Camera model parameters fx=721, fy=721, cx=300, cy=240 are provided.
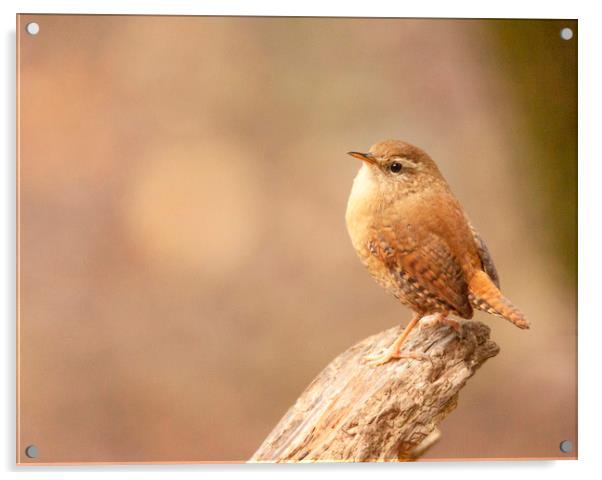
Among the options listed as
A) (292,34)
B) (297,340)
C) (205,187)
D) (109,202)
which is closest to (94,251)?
(109,202)

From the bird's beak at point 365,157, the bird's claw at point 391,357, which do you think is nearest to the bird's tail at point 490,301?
the bird's claw at point 391,357

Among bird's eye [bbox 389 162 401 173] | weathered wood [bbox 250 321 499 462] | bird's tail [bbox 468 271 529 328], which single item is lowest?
weathered wood [bbox 250 321 499 462]

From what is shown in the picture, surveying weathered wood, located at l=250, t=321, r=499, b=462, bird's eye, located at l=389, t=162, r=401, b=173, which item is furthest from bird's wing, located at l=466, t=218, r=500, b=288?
bird's eye, located at l=389, t=162, r=401, b=173

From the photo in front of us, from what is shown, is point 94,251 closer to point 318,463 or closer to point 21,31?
point 21,31

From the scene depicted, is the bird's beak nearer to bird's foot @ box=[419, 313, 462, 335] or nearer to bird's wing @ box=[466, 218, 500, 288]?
bird's wing @ box=[466, 218, 500, 288]

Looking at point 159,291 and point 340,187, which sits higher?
point 340,187

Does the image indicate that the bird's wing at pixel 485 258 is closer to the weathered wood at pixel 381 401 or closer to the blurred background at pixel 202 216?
the blurred background at pixel 202 216

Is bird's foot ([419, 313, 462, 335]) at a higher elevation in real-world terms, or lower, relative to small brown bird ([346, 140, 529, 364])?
lower
